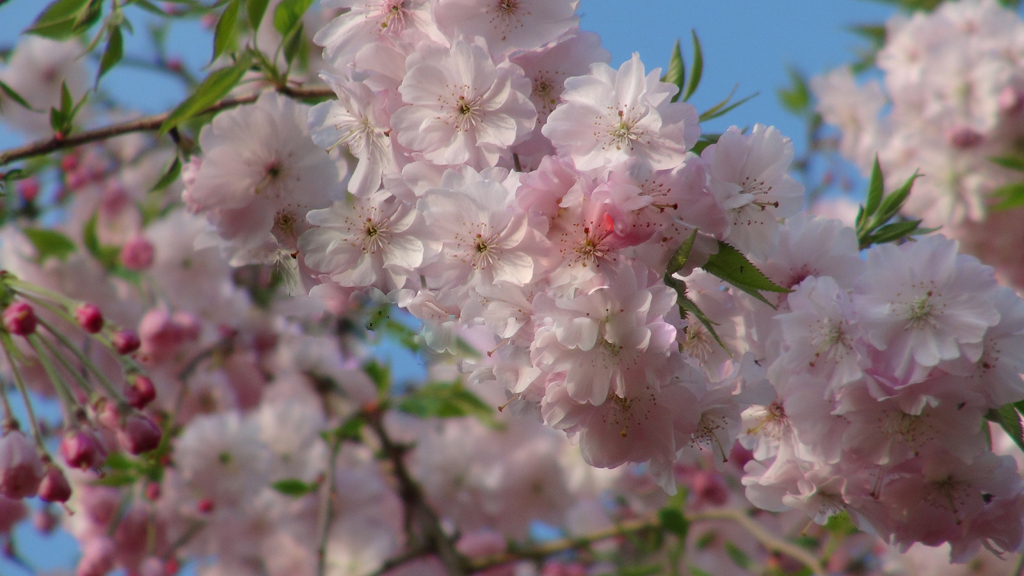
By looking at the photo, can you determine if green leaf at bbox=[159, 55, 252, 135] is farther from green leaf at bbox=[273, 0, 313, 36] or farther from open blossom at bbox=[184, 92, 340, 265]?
green leaf at bbox=[273, 0, 313, 36]

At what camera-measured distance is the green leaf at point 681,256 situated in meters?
0.87

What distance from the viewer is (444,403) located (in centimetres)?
253

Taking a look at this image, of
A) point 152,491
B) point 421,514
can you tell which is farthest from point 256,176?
point 421,514

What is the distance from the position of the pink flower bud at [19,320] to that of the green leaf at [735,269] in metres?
1.03

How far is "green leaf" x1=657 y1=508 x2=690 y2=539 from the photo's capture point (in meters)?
2.21

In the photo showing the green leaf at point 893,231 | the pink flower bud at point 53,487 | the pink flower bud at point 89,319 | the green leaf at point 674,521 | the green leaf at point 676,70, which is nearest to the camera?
the green leaf at point 676,70

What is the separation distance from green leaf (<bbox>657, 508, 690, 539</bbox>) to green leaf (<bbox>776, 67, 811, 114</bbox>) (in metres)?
1.92

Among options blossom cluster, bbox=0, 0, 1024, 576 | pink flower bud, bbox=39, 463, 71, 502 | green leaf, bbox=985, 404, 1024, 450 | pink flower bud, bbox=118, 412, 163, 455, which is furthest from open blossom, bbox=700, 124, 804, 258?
pink flower bud, bbox=39, 463, 71, 502

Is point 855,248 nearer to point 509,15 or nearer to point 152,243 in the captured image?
point 509,15

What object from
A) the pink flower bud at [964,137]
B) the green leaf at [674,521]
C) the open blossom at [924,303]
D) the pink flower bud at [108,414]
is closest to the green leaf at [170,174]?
the pink flower bud at [108,414]

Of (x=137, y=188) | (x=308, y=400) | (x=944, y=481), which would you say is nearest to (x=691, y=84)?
(x=944, y=481)

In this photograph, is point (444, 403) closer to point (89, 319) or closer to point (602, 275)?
point (89, 319)

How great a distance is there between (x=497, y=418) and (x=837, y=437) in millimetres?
2357

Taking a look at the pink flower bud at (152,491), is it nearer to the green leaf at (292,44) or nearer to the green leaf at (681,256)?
the green leaf at (292,44)
